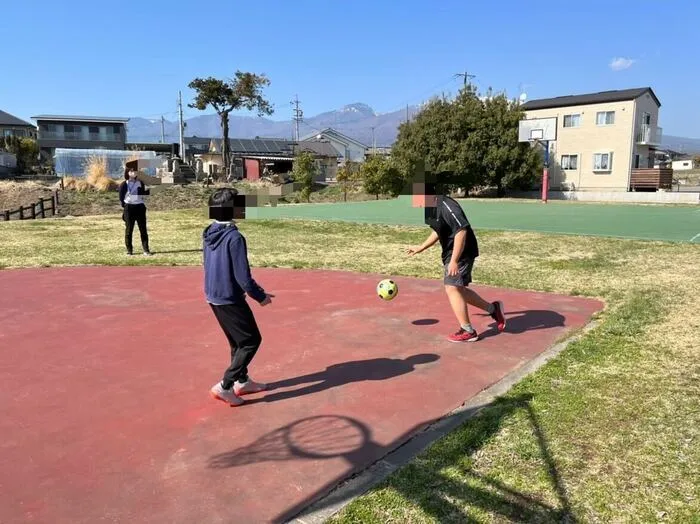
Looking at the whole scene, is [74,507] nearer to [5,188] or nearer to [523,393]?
[523,393]

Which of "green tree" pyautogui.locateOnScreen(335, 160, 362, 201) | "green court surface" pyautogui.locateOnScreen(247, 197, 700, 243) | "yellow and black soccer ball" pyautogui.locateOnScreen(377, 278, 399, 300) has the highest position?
"green tree" pyautogui.locateOnScreen(335, 160, 362, 201)

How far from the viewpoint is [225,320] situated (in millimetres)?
4094

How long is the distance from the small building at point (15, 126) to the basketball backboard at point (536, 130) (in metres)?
68.8

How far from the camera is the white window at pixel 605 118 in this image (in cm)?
3850

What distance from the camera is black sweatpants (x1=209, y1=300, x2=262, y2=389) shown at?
4.05 metres

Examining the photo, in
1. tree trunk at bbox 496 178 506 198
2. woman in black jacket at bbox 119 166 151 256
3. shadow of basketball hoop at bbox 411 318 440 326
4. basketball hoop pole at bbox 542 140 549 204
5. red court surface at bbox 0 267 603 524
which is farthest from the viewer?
tree trunk at bbox 496 178 506 198

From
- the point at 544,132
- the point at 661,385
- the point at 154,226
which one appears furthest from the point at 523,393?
the point at 544,132

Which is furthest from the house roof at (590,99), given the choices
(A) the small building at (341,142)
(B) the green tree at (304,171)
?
(A) the small building at (341,142)

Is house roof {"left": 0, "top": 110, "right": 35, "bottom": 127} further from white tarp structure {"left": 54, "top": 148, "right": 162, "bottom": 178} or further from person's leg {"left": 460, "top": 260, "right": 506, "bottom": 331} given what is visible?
person's leg {"left": 460, "top": 260, "right": 506, "bottom": 331}

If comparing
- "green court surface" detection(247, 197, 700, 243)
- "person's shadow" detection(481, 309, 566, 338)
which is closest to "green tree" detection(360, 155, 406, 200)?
"green court surface" detection(247, 197, 700, 243)

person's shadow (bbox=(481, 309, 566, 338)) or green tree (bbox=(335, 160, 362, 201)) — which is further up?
green tree (bbox=(335, 160, 362, 201))

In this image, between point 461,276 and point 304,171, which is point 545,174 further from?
point 461,276

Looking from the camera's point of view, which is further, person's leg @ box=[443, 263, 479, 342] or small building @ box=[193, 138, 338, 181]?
small building @ box=[193, 138, 338, 181]

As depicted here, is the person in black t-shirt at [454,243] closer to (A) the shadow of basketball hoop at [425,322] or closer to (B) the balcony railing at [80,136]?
(A) the shadow of basketball hoop at [425,322]
